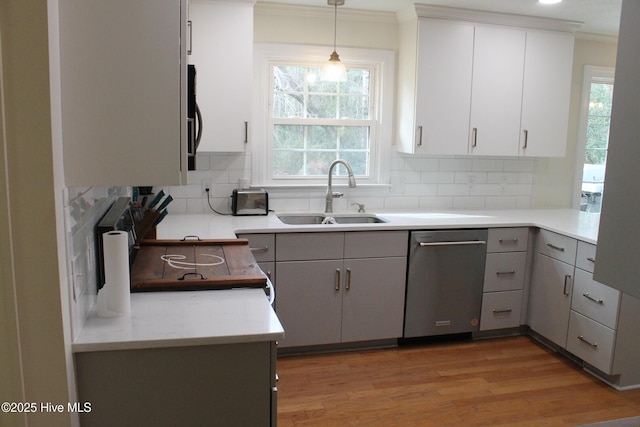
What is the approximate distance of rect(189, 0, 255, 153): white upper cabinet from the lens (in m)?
3.22

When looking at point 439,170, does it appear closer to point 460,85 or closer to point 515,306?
point 460,85

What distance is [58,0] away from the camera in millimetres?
1392

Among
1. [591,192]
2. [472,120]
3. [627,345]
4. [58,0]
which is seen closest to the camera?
[58,0]

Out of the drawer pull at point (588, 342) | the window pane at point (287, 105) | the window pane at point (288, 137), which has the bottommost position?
the drawer pull at point (588, 342)

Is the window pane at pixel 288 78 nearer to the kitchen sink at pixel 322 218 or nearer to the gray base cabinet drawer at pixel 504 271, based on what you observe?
the kitchen sink at pixel 322 218

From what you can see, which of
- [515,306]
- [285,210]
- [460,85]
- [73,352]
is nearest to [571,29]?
[460,85]

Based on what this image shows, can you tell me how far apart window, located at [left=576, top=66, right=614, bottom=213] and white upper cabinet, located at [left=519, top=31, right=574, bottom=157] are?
0.47 metres

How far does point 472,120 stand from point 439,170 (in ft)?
1.71

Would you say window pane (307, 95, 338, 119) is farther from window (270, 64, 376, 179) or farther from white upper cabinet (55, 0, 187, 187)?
white upper cabinet (55, 0, 187, 187)

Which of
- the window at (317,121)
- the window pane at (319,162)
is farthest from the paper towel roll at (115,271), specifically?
the window pane at (319,162)

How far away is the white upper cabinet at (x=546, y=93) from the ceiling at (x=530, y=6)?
0.19 metres

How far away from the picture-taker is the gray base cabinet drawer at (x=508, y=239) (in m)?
3.58

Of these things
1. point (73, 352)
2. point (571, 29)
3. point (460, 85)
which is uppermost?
point (571, 29)

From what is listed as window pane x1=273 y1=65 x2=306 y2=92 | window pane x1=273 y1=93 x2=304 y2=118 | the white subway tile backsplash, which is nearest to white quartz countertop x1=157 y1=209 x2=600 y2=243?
the white subway tile backsplash
